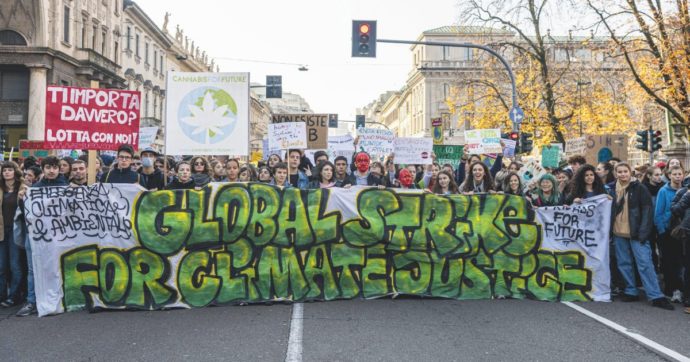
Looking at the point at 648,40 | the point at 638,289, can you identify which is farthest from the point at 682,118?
the point at 638,289

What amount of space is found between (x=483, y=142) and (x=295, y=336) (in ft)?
35.4

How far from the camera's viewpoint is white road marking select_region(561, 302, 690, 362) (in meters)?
5.11

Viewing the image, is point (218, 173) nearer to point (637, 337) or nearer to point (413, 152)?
point (413, 152)

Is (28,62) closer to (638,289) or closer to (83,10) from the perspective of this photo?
(83,10)

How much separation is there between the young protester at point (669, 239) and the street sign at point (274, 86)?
21.6 meters

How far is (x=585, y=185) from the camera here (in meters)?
8.01

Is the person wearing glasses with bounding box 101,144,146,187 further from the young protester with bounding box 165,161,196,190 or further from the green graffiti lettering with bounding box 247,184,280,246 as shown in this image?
the green graffiti lettering with bounding box 247,184,280,246

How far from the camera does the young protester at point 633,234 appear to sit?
7.25m

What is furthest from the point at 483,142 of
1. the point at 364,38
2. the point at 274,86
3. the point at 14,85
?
the point at 14,85

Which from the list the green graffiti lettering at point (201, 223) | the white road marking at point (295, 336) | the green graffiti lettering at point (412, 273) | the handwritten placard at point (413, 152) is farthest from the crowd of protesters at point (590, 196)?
the handwritten placard at point (413, 152)

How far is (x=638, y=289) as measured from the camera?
8.09m

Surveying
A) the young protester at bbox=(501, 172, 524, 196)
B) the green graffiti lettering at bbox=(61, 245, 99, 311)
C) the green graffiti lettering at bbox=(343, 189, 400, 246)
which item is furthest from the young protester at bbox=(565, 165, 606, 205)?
the green graffiti lettering at bbox=(61, 245, 99, 311)

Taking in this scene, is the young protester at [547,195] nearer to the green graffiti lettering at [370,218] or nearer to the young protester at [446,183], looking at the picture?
the young protester at [446,183]

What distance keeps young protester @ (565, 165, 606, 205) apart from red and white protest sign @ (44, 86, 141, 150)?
5.79m
